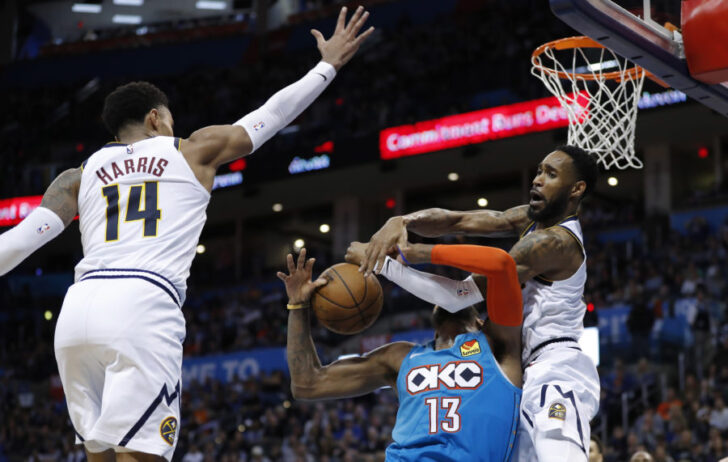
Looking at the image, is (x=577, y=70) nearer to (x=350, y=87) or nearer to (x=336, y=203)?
(x=350, y=87)

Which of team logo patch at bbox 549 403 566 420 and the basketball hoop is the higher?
the basketball hoop

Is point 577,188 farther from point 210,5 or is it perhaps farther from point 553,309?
point 210,5

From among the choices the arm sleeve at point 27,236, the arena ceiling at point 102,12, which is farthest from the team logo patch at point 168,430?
the arena ceiling at point 102,12

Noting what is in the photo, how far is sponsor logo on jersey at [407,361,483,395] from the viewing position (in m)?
4.48

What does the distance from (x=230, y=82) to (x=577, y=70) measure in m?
19.4

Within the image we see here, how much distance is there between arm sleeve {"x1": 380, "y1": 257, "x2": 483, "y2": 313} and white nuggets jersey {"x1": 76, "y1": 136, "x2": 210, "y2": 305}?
106 cm

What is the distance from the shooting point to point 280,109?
12.8 feet

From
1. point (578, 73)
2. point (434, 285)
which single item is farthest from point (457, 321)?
point (578, 73)

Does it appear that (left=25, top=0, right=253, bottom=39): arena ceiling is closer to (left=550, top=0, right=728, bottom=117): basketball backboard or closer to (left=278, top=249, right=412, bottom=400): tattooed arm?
(left=550, top=0, right=728, bottom=117): basketball backboard

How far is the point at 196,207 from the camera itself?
3693mm

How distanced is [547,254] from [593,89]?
2.96m

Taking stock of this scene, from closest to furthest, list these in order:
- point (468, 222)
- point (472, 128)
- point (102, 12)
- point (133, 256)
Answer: point (133, 256) → point (468, 222) → point (472, 128) → point (102, 12)

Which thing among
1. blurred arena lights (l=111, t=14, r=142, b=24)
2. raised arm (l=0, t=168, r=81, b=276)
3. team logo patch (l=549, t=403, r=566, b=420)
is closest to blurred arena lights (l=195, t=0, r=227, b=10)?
blurred arena lights (l=111, t=14, r=142, b=24)

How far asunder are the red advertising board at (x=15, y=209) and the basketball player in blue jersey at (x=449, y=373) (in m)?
19.1
